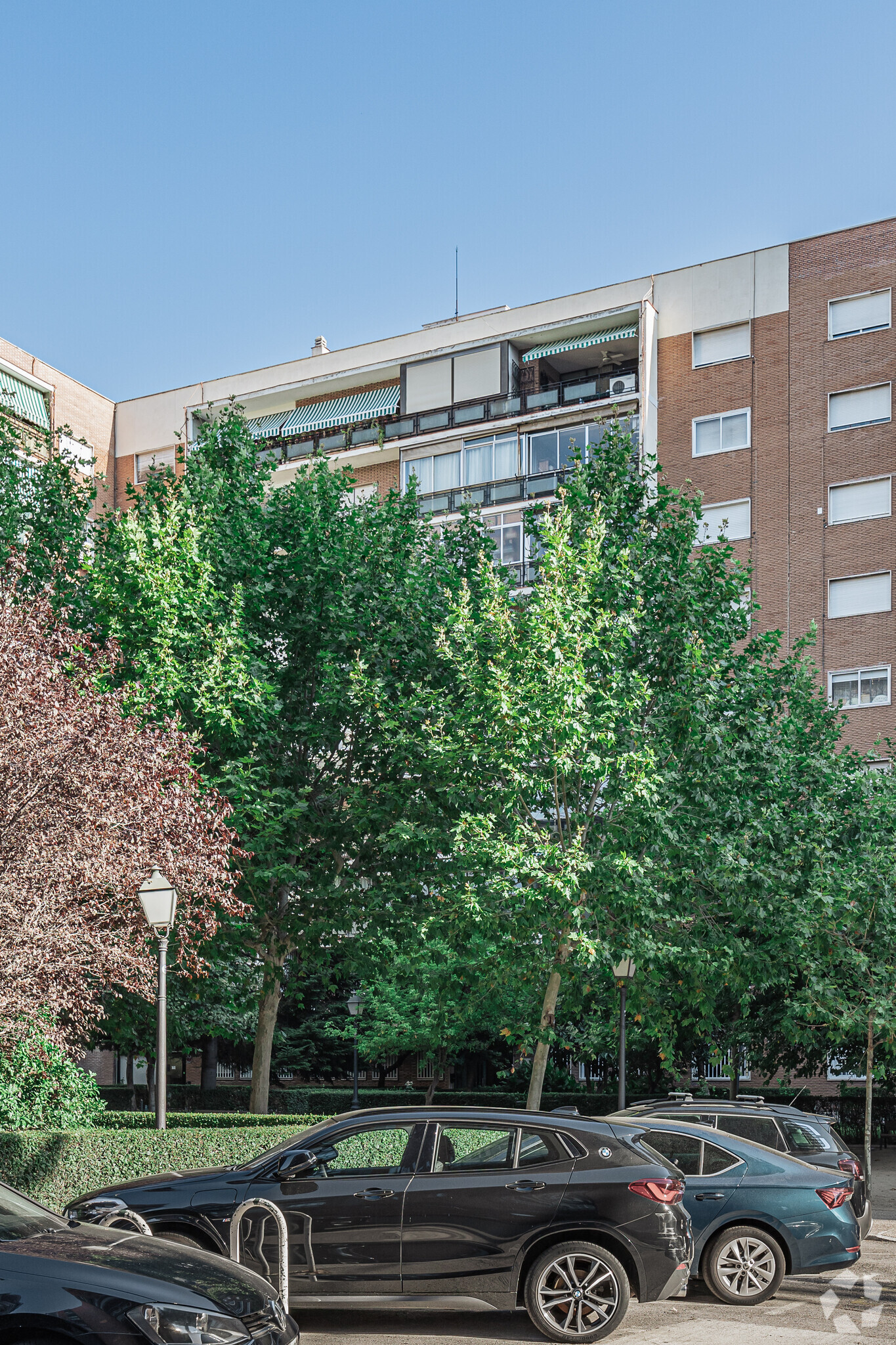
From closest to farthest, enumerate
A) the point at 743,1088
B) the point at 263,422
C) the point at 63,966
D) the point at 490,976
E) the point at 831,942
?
the point at 63,966
the point at 490,976
the point at 831,942
the point at 743,1088
the point at 263,422

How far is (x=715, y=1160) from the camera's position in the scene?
→ 1105 centimetres

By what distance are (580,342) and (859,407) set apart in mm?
8299

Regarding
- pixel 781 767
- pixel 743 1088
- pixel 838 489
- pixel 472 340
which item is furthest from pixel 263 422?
pixel 781 767

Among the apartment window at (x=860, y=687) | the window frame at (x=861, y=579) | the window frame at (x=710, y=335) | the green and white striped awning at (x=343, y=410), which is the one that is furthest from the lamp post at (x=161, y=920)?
the green and white striped awning at (x=343, y=410)

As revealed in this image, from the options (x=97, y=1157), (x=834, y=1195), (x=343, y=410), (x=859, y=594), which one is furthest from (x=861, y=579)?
(x=97, y=1157)

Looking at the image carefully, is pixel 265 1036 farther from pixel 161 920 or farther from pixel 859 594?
pixel 859 594

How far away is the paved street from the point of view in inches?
354

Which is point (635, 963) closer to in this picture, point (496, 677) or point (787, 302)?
point (496, 677)

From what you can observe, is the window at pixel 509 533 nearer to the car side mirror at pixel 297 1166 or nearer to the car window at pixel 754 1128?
the car window at pixel 754 1128

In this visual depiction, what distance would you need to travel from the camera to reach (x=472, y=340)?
3969 centimetres

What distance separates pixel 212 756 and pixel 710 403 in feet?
76.3

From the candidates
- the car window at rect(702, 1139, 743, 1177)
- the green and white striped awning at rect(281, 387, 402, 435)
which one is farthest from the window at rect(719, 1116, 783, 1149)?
the green and white striped awning at rect(281, 387, 402, 435)

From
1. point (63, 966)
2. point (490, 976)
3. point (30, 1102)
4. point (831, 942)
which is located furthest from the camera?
point (831, 942)

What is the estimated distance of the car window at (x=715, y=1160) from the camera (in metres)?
11.0
